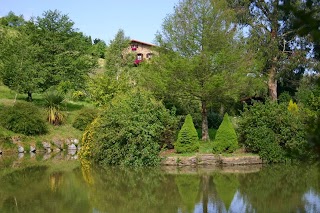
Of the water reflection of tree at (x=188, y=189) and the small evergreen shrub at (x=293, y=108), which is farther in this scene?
the small evergreen shrub at (x=293, y=108)

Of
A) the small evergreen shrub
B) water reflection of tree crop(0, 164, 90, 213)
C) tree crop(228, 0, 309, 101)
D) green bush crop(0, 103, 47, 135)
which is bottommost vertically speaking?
water reflection of tree crop(0, 164, 90, 213)

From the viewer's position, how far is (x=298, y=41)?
103ft

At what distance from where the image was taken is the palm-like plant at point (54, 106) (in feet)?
95.8

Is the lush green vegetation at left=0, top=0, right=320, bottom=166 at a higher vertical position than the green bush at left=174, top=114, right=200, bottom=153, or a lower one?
higher

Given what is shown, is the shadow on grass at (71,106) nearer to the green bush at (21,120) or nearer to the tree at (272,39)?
the green bush at (21,120)

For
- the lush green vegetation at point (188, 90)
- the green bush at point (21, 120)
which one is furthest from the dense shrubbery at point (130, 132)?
the green bush at point (21, 120)

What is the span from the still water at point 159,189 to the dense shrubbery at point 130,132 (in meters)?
0.77

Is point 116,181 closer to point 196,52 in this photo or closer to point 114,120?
point 114,120

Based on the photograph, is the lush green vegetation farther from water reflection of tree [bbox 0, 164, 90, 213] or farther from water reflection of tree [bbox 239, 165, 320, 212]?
water reflection of tree [bbox 0, 164, 90, 213]

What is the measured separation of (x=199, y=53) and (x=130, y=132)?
6.57 m

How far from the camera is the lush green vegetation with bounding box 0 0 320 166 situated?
19844 mm

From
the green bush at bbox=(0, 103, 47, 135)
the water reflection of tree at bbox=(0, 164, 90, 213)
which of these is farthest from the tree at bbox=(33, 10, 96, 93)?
the water reflection of tree at bbox=(0, 164, 90, 213)

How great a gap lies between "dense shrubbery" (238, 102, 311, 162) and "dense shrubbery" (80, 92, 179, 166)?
4136 millimetres

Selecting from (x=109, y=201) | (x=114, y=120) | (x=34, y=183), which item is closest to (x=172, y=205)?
(x=109, y=201)
